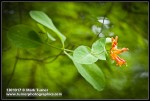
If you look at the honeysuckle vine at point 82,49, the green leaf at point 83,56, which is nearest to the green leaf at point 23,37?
the honeysuckle vine at point 82,49

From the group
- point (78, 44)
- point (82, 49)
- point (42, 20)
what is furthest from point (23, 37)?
point (78, 44)

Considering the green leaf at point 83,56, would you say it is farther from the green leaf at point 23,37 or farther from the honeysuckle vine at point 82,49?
the green leaf at point 23,37

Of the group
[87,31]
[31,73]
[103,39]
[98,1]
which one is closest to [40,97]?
[31,73]

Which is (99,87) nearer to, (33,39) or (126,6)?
(33,39)

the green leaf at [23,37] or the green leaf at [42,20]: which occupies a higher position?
the green leaf at [42,20]

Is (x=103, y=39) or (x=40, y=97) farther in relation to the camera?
(x=40, y=97)

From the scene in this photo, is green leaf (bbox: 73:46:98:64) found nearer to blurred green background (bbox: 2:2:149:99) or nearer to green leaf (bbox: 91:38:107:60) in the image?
green leaf (bbox: 91:38:107:60)
